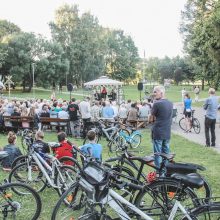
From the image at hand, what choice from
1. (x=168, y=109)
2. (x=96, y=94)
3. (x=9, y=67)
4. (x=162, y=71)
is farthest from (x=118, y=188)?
(x=162, y=71)

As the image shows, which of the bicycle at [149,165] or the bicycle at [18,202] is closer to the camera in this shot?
the bicycle at [149,165]

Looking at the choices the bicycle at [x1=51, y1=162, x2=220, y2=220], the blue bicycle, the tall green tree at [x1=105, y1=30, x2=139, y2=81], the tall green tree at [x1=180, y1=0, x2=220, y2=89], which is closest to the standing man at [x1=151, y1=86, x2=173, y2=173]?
the bicycle at [x1=51, y1=162, x2=220, y2=220]

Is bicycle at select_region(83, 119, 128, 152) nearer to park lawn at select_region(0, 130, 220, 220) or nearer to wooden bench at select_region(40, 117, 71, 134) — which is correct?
park lawn at select_region(0, 130, 220, 220)

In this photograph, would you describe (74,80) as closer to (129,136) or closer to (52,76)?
(52,76)

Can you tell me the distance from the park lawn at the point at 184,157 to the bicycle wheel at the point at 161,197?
189cm

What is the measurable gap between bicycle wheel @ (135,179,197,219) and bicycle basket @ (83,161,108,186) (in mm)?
948

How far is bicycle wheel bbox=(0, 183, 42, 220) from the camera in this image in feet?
18.9

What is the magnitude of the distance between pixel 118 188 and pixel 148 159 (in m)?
1.31

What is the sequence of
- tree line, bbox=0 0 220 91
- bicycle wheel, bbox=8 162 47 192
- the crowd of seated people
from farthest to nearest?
1. tree line, bbox=0 0 220 91
2. the crowd of seated people
3. bicycle wheel, bbox=8 162 47 192

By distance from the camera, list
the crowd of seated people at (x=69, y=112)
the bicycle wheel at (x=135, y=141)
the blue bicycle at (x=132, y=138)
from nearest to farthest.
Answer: the blue bicycle at (x=132, y=138), the bicycle wheel at (x=135, y=141), the crowd of seated people at (x=69, y=112)

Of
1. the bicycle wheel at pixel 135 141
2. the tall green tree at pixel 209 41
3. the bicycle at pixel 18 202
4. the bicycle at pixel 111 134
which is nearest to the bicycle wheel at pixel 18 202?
the bicycle at pixel 18 202

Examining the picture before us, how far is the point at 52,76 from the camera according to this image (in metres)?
61.0

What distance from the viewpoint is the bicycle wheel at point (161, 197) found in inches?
207

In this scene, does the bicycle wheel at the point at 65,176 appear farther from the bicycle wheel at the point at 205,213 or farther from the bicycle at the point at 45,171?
the bicycle wheel at the point at 205,213
